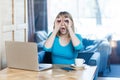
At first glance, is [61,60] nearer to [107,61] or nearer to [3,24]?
[3,24]

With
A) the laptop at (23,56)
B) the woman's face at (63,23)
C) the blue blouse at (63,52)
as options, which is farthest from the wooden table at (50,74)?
the woman's face at (63,23)

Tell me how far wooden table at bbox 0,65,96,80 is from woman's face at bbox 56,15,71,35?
1.61 feet

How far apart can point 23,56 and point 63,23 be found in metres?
0.63

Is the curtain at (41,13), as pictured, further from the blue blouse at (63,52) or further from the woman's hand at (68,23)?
the blue blouse at (63,52)

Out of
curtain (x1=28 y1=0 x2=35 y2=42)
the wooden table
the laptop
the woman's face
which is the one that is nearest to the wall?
the laptop

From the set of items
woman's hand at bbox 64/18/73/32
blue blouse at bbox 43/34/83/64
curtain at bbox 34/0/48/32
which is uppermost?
curtain at bbox 34/0/48/32

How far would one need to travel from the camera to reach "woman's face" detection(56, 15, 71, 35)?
2.44 m

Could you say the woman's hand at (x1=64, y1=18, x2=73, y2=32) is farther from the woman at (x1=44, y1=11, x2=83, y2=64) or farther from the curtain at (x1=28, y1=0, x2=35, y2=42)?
the curtain at (x1=28, y1=0, x2=35, y2=42)

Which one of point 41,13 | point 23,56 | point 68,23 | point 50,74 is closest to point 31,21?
point 41,13

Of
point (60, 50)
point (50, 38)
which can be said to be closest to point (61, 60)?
point (60, 50)

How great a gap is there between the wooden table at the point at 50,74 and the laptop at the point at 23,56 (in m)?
0.05

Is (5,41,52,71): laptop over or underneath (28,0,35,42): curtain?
underneath

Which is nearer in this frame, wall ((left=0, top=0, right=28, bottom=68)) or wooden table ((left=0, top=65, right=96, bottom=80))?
wooden table ((left=0, top=65, right=96, bottom=80))

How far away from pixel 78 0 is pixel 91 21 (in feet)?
1.59
